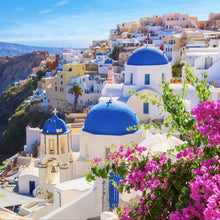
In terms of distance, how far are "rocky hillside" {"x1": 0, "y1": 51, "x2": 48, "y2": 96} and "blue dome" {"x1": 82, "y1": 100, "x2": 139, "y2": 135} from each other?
79.3m

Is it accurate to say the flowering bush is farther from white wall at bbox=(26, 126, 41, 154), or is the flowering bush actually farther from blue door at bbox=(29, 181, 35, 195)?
white wall at bbox=(26, 126, 41, 154)

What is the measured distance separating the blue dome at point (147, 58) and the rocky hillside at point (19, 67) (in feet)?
242

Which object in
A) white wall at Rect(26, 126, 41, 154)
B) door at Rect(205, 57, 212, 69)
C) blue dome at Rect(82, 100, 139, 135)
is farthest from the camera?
door at Rect(205, 57, 212, 69)

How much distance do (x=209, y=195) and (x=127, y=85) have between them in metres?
16.4

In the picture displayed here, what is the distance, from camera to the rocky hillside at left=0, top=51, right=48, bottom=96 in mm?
91500

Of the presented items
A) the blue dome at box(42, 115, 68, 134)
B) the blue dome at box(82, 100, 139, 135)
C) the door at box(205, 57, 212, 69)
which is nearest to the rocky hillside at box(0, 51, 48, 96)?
the door at box(205, 57, 212, 69)

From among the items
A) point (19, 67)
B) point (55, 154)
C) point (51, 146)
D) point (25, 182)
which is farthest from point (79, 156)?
point (19, 67)

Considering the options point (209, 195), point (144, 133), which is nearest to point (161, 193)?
point (209, 195)

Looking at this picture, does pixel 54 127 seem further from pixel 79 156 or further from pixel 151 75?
pixel 151 75

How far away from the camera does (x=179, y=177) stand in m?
4.52

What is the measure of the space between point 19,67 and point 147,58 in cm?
8032

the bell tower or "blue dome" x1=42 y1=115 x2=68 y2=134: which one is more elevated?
"blue dome" x1=42 y1=115 x2=68 y2=134

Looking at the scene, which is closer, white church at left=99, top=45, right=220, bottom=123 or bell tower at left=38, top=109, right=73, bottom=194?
bell tower at left=38, top=109, right=73, bottom=194

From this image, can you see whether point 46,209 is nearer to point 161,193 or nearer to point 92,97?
point 161,193
